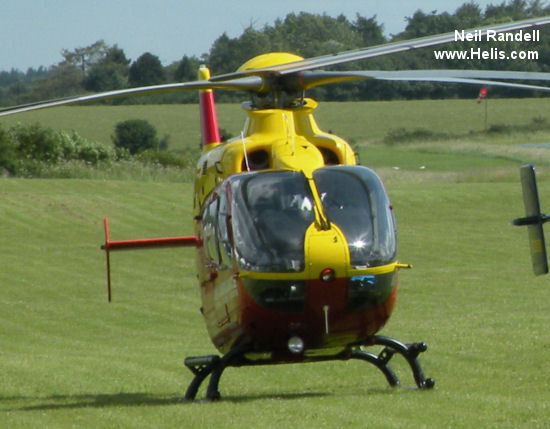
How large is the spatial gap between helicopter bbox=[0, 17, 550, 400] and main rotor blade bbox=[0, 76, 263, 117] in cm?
2

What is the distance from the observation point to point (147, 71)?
64000 millimetres

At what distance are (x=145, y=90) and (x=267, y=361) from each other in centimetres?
258

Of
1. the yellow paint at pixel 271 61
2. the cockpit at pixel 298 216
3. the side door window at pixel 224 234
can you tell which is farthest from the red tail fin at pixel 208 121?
the cockpit at pixel 298 216

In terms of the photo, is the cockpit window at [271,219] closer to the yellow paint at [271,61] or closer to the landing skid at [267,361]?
the landing skid at [267,361]

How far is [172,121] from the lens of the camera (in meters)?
61.4

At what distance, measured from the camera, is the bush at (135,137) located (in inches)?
2164

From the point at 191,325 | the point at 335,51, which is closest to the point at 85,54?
the point at 335,51

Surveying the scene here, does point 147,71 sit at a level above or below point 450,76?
above

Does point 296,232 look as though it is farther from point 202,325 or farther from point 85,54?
point 85,54

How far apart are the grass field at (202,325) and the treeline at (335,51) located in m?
6.02

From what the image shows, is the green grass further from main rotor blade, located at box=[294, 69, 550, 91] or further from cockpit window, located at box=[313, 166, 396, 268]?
main rotor blade, located at box=[294, 69, 550, 91]

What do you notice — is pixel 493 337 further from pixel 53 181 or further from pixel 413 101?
pixel 413 101

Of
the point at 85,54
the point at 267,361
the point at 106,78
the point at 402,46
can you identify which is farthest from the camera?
the point at 85,54

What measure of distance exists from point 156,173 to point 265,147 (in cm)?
3473
